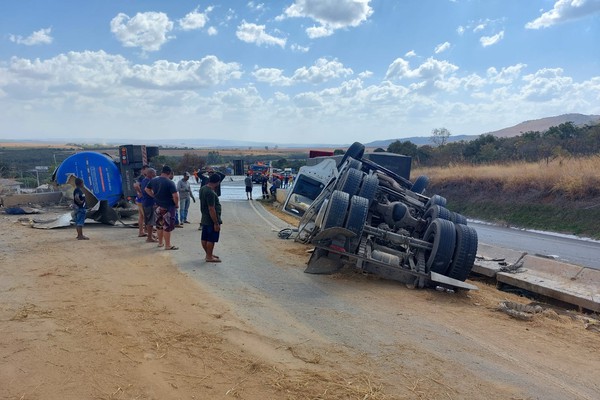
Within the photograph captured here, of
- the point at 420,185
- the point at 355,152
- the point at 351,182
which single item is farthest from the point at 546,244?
the point at 351,182

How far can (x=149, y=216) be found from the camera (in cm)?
1010

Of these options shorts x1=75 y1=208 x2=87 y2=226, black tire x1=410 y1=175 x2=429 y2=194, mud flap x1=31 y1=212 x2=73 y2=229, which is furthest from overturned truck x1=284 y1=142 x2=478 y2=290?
mud flap x1=31 y1=212 x2=73 y2=229

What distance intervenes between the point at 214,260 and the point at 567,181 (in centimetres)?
1876

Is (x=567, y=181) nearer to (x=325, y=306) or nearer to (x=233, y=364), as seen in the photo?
(x=325, y=306)

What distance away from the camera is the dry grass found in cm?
2033

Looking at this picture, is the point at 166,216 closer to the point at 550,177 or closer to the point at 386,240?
the point at 386,240

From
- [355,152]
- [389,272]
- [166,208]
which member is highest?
[355,152]

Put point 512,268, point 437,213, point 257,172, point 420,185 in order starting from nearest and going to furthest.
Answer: point 437,213
point 512,268
point 420,185
point 257,172

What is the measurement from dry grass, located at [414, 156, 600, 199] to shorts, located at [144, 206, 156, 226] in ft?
59.4

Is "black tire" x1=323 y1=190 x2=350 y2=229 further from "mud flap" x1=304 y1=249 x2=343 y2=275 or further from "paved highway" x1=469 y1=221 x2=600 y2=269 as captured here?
"paved highway" x1=469 y1=221 x2=600 y2=269

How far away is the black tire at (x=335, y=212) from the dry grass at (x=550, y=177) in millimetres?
16721

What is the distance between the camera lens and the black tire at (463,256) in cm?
758

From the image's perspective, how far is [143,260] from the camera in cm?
808

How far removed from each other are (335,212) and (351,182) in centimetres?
134
